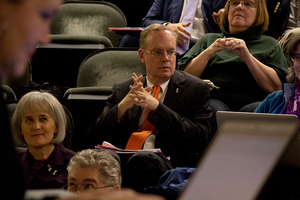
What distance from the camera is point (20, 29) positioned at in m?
0.41

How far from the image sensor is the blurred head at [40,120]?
212 cm

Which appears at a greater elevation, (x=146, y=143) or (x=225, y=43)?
(x=225, y=43)

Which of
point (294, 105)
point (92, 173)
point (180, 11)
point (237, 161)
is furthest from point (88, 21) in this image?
point (237, 161)

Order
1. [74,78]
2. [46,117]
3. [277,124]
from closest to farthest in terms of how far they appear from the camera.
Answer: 1. [277,124]
2. [46,117]
3. [74,78]

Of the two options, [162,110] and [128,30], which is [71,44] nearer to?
[128,30]

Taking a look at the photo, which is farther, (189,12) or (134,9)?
(134,9)

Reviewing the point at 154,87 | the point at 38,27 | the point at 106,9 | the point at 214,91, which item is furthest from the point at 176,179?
the point at 106,9

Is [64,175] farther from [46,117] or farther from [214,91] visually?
[214,91]

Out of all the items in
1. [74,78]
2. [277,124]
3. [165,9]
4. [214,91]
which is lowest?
[74,78]

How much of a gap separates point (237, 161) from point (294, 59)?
173 cm

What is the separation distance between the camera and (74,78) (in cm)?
319

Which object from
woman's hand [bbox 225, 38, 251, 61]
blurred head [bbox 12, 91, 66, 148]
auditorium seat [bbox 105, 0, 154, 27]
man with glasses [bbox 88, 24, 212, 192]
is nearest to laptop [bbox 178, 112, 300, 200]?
man with glasses [bbox 88, 24, 212, 192]

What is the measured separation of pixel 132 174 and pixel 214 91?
0.91 m

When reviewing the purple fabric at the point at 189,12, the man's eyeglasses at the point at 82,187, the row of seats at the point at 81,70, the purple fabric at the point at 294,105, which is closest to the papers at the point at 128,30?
the row of seats at the point at 81,70
